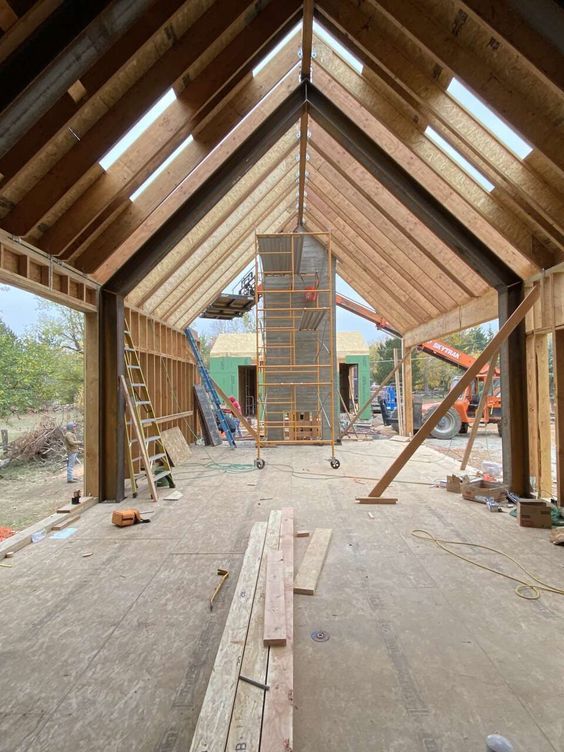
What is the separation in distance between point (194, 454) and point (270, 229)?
21.1ft

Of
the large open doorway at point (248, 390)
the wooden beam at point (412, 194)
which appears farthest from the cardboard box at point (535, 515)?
the large open doorway at point (248, 390)

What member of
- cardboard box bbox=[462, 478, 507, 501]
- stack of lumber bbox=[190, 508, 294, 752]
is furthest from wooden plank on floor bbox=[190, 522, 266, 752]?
cardboard box bbox=[462, 478, 507, 501]

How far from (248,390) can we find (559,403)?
18.9 meters

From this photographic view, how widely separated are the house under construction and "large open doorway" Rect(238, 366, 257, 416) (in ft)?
46.5

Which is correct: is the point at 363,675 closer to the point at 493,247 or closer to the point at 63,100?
the point at 63,100

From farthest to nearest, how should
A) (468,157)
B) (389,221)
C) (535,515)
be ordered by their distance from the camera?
(389,221), (535,515), (468,157)

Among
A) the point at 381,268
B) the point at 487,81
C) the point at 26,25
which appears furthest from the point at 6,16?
the point at 381,268

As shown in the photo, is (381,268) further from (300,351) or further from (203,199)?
(203,199)

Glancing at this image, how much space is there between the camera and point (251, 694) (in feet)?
6.61

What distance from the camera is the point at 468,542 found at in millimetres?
4234

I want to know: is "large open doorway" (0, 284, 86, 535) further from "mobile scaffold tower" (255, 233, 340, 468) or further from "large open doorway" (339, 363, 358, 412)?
"large open doorway" (339, 363, 358, 412)

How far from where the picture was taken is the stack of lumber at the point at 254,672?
69.5 inches

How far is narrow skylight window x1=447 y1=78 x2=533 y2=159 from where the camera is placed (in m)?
4.20

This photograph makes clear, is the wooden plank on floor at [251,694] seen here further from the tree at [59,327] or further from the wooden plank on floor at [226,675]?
the tree at [59,327]
